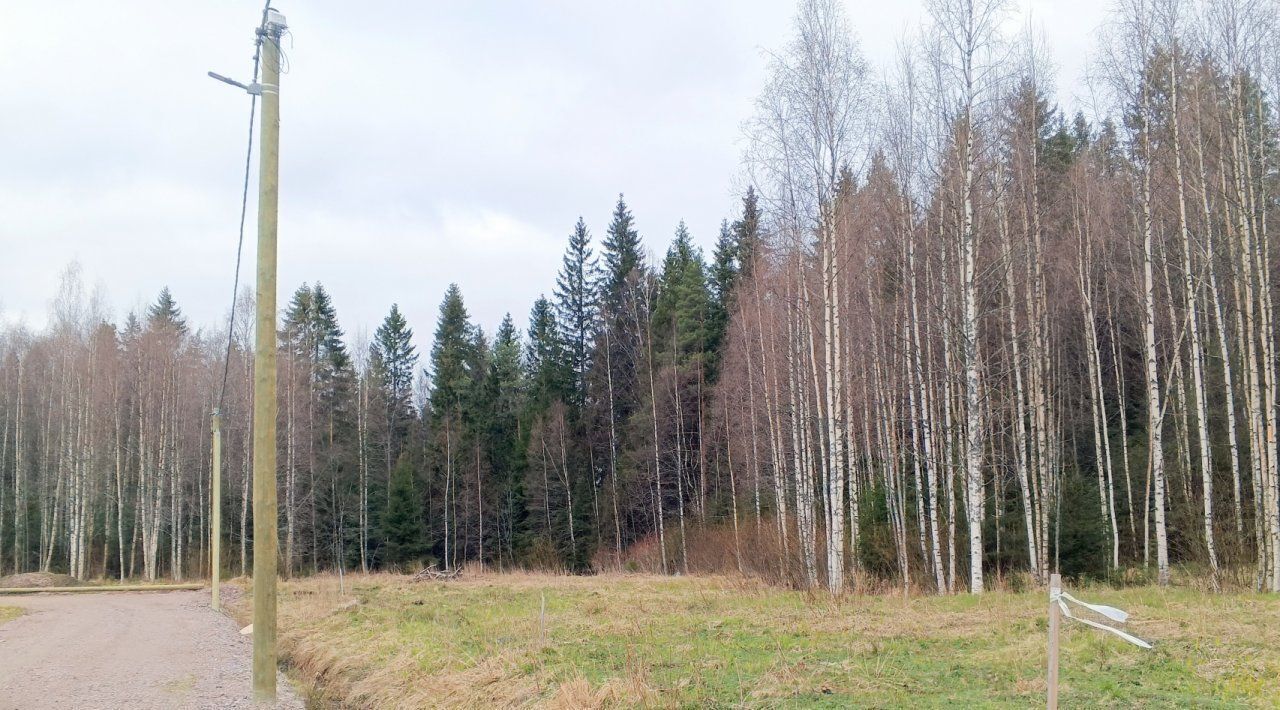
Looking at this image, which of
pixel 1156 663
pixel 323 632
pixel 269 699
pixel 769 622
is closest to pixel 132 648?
pixel 323 632

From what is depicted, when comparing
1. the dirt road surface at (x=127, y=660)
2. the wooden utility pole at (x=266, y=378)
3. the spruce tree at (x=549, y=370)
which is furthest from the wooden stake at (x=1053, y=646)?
the spruce tree at (x=549, y=370)

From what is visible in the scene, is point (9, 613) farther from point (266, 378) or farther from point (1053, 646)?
point (1053, 646)

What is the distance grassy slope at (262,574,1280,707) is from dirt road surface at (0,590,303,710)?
1.22m

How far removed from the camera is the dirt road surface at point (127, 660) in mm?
9805

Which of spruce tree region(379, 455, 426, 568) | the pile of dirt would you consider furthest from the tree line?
the pile of dirt

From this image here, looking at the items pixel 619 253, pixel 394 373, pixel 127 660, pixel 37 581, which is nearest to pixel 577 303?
pixel 619 253

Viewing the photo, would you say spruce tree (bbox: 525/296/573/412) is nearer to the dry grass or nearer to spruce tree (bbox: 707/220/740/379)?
spruce tree (bbox: 707/220/740/379)

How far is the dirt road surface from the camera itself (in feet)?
32.2

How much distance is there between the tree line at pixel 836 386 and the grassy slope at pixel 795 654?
129 inches

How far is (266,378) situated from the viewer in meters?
8.80

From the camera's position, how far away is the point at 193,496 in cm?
4388

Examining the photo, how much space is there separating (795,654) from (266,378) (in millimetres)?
6304

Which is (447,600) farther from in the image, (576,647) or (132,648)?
(576,647)

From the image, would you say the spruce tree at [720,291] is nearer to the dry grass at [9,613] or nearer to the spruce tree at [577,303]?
the spruce tree at [577,303]
